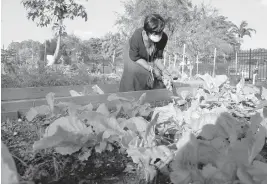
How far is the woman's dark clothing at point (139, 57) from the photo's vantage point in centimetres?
348

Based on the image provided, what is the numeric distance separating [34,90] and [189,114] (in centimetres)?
184

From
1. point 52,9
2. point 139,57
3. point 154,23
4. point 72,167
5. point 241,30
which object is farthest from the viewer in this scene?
point 241,30

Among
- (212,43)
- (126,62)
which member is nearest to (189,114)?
(126,62)

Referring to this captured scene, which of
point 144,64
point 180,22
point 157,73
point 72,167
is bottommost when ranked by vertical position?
point 72,167

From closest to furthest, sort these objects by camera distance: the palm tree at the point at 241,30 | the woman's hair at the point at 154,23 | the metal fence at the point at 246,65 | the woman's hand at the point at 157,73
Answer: the woman's hair at the point at 154,23, the woman's hand at the point at 157,73, the metal fence at the point at 246,65, the palm tree at the point at 241,30

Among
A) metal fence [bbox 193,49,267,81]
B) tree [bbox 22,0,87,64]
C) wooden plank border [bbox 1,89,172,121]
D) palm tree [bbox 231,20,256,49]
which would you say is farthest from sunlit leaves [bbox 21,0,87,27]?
palm tree [bbox 231,20,256,49]

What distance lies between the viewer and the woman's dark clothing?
11.4 ft

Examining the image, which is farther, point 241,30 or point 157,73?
point 241,30

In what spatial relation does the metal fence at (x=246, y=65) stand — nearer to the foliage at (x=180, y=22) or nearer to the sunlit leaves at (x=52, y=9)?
the foliage at (x=180, y=22)

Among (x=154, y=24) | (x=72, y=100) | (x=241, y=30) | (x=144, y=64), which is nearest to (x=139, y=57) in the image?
(x=144, y=64)

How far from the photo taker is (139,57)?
139 inches

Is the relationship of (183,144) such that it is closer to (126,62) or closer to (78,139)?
(78,139)

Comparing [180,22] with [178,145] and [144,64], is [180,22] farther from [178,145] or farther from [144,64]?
[178,145]

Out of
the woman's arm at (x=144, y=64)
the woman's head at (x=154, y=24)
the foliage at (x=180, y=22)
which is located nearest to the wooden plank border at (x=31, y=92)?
the woman's arm at (x=144, y=64)
